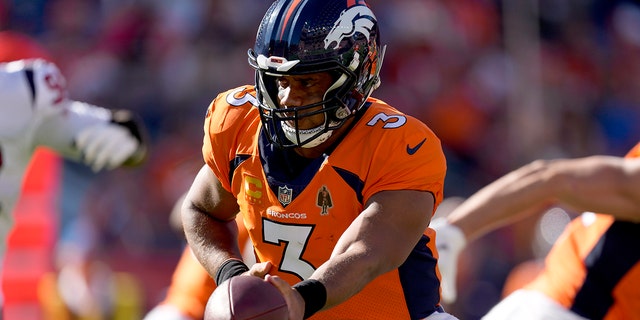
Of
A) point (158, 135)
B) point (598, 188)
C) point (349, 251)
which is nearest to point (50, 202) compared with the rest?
point (158, 135)

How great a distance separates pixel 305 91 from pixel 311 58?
0.38 ft

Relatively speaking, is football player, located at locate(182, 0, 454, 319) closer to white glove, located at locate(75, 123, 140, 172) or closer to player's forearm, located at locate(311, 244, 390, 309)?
player's forearm, located at locate(311, 244, 390, 309)

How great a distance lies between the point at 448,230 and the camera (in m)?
4.38

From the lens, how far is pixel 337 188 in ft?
10.9

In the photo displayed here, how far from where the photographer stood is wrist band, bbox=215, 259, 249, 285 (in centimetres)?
337

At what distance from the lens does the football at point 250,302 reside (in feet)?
9.05

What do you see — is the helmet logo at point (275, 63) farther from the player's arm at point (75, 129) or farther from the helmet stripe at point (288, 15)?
the player's arm at point (75, 129)

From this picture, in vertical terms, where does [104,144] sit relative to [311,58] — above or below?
below

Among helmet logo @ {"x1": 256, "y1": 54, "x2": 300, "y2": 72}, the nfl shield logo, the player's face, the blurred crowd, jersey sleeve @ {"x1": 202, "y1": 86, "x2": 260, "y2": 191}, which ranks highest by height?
helmet logo @ {"x1": 256, "y1": 54, "x2": 300, "y2": 72}

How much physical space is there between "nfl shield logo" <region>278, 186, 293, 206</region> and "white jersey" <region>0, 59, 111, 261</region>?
6.67ft

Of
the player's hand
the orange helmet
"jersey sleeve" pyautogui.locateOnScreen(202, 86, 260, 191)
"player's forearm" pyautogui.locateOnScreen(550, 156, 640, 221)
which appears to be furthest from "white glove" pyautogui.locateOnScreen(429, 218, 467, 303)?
the orange helmet

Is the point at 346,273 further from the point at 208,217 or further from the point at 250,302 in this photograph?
the point at 208,217

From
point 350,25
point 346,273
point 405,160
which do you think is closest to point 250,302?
point 346,273

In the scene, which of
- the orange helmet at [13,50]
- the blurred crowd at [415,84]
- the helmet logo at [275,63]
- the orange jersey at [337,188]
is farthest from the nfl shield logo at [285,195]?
the blurred crowd at [415,84]
